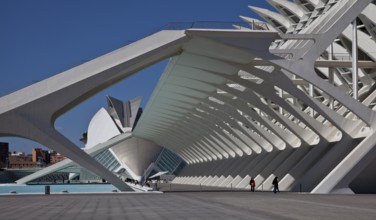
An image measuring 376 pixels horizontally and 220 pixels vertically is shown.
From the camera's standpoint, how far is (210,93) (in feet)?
126

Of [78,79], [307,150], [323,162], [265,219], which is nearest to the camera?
[265,219]

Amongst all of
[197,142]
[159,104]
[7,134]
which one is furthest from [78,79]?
[197,142]

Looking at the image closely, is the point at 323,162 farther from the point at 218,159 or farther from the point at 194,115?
the point at 218,159

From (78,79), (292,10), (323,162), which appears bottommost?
(323,162)

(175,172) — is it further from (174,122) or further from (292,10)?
(292,10)

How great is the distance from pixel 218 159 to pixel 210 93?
2430 centimetres

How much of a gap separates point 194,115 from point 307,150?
1431cm

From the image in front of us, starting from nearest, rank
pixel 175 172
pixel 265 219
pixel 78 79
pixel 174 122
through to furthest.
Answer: pixel 265 219, pixel 78 79, pixel 174 122, pixel 175 172

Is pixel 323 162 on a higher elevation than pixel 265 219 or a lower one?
higher

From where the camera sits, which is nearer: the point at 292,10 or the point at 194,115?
the point at 292,10

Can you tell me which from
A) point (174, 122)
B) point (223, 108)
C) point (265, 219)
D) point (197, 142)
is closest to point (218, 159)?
point (197, 142)

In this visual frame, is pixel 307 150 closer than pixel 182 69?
No

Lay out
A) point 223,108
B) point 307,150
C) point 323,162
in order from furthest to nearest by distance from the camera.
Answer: point 223,108, point 307,150, point 323,162

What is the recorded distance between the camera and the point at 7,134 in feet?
92.1
